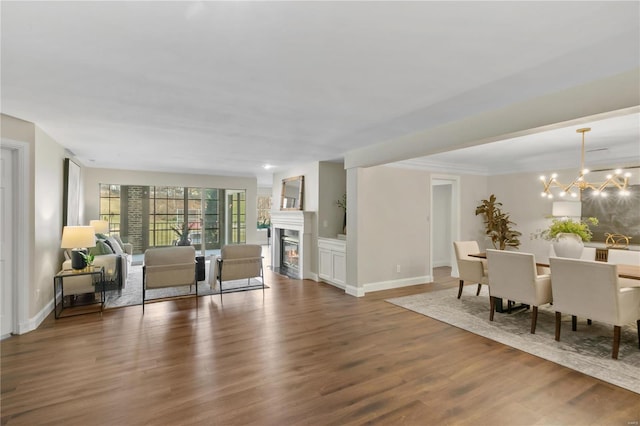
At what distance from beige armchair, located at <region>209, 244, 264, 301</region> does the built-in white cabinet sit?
52.7 inches

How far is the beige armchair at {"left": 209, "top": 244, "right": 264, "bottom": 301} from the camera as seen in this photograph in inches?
195

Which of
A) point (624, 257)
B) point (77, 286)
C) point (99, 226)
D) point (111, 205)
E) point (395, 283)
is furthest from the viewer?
point (111, 205)

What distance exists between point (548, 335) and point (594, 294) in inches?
30.1

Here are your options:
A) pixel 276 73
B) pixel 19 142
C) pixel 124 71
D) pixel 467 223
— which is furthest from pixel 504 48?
pixel 467 223

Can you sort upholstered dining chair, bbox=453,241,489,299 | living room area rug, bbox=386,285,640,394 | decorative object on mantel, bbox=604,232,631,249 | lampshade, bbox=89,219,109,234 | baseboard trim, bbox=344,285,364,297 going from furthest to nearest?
lampshade, bbox=89,219,109,234 → baseboard trim, bbox=344,285,364,297 → decorative object on mantel, bbox=604,232,631,249 → upholstered dining chair, bbox=453,241,489,299 → living room area rug, bbox=386,285,640,394

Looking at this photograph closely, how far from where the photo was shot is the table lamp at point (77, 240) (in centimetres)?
403

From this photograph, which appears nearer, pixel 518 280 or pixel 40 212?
pixel 518 280

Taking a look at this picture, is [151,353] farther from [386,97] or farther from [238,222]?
[238,222]

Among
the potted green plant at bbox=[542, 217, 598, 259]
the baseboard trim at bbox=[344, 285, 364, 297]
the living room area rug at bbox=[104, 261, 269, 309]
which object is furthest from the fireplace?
the potted green plant at bbox=[542, 217, 598, 259]

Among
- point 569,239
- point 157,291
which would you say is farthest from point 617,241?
point 157,291

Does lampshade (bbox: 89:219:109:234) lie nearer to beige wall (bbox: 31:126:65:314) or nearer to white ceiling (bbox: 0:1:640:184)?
beige wall (bbox: 31:126:65:314)

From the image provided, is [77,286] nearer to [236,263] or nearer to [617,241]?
[236,263]

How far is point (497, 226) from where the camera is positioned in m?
6.43

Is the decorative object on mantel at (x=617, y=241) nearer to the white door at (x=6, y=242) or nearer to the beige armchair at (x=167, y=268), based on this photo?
the beige armchair at (x=167, y=268)
